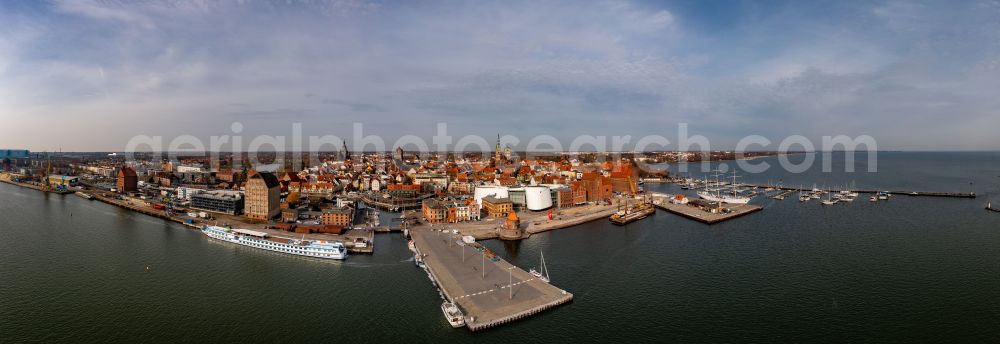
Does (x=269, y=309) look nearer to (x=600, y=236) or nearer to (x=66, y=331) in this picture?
(x=66, y=331)

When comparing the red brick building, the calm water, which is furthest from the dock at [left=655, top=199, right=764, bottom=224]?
the red brick building

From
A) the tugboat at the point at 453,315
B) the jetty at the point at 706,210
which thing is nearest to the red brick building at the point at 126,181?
the tugboat at the point at 453,315

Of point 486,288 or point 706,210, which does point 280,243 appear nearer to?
point 486,288

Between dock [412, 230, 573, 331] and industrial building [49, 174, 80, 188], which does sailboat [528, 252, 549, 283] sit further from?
industrial building [49, 174, 80, 188]

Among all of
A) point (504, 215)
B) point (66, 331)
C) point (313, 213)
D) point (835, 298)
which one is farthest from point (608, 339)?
point (313, 213)

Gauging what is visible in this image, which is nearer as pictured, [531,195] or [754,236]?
[754,236]

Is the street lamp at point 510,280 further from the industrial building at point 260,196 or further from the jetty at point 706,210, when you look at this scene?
the industrial building at point 260,196
